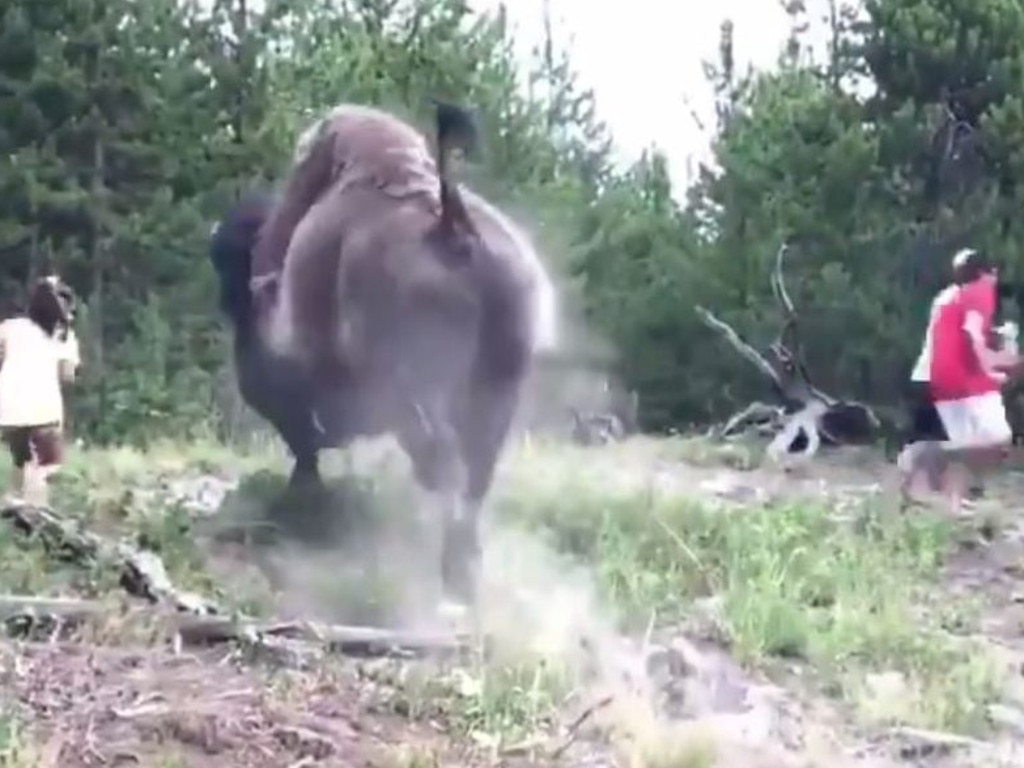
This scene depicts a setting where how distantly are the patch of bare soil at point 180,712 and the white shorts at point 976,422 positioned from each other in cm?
577

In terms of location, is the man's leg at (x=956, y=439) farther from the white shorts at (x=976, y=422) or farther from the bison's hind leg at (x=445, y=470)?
the bison's hind leg at (x=445, y=470)

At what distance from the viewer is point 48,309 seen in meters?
8.61

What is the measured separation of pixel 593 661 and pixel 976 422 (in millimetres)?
4891

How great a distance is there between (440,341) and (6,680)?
2.40 meters

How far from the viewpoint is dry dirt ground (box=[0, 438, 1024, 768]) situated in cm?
474

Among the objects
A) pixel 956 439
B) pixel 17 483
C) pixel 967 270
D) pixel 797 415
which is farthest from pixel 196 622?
pixel 797 415

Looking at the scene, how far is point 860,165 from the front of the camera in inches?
738

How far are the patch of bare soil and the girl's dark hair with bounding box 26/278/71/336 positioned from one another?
3.52m

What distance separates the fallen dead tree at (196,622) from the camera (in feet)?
18.0

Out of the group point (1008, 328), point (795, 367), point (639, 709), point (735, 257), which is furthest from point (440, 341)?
point (735, 257)

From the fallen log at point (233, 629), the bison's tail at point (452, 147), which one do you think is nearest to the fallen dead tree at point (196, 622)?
the fallen log at point (233, 629)

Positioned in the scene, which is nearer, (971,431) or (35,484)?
(35,484)

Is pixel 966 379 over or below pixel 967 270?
below

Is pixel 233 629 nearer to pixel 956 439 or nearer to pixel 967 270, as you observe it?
pixel 956 439
